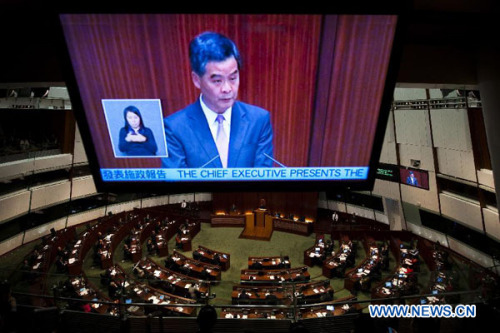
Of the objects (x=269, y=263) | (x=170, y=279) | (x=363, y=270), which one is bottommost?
(x=363, y=270)

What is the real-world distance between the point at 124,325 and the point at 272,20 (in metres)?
3.54

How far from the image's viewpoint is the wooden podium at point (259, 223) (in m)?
14.6

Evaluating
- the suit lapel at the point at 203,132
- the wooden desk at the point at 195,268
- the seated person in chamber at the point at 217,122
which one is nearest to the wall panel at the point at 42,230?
the wooden desk at the point at 195,268

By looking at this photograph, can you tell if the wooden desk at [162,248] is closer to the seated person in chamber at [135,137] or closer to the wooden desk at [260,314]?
the wooden desk at [260,314]

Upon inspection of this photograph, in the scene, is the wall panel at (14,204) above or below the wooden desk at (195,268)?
above

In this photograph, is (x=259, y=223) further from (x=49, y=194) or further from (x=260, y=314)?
(x=260, y=314)

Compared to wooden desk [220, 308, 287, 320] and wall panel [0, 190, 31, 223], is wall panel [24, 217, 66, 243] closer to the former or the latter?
wall panel [0, 190, 31, 223]

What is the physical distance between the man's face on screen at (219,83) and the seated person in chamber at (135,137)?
564mm

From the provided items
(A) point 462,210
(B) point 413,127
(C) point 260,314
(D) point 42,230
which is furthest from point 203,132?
(D) point 42,230

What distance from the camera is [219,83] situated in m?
2.28

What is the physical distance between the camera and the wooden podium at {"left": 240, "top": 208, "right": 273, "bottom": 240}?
47.9 feet

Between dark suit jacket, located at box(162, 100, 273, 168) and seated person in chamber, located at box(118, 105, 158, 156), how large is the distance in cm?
15

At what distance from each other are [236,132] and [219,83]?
16.8 inches

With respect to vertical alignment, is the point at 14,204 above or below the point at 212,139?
below
